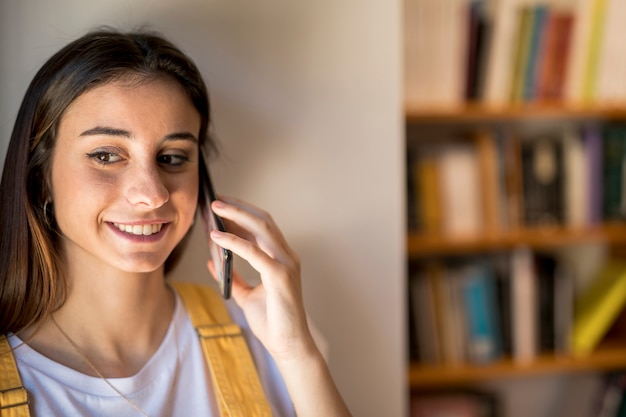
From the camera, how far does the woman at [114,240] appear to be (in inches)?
41.0

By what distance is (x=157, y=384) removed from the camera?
1134mm

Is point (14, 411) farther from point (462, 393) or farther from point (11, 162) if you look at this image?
point (462, 393)

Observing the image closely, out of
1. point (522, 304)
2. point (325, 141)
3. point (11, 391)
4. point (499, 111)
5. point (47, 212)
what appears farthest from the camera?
point (522, 304)

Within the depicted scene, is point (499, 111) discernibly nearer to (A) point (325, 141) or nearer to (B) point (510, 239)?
(B) point (510, 239)

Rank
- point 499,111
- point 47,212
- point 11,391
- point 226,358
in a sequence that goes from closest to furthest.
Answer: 1. point 11,391
2. point 47,212
3. point 226,358
4. point 499,111

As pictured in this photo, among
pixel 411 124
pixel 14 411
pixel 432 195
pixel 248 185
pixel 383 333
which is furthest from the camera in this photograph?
pixel 411 124

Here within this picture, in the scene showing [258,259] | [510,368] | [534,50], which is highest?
[534,50]

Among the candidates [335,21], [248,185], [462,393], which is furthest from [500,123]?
[248,185]

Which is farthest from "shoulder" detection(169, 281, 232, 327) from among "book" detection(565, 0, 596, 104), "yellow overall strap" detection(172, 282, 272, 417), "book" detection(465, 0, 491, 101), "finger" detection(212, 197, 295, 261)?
"book" detection(565, 0, 596, 104)

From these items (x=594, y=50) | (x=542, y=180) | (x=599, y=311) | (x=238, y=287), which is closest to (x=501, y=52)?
(x=594, y=50)

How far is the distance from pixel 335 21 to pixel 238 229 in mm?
521

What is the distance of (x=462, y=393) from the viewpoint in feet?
7.67

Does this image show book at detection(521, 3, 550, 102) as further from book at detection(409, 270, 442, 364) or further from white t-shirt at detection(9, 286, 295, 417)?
white t-shirt at detection(9, 286, 295, 417)

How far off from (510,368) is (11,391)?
1.58 m
